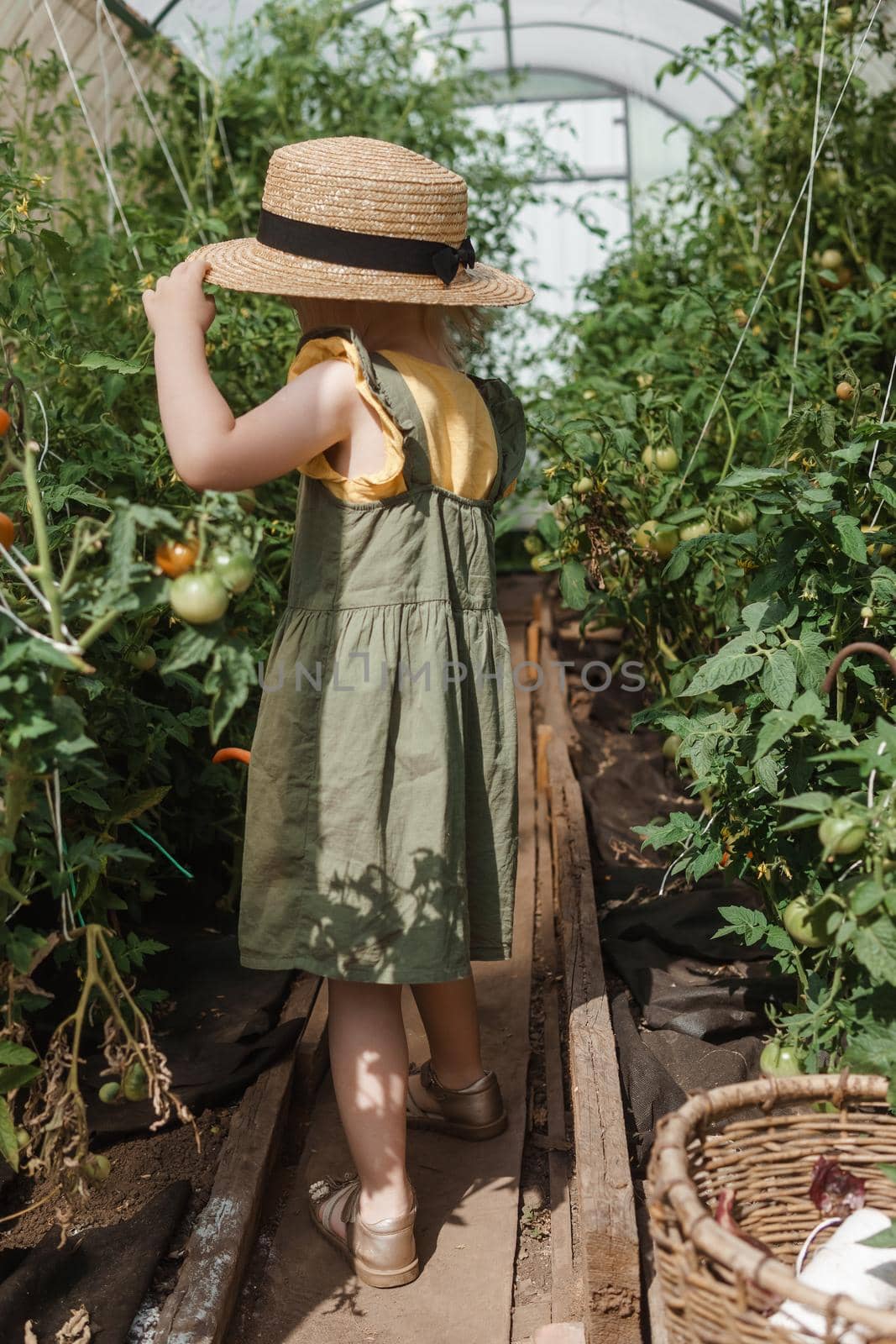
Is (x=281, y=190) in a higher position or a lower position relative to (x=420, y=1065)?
higher

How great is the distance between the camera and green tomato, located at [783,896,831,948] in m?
1.33

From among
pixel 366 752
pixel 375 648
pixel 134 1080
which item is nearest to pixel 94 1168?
pixel 134 1080

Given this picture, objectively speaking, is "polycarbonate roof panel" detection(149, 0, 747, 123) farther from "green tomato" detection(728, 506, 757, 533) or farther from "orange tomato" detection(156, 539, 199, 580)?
"orange tomato" detection(156, 539, 199, 580)

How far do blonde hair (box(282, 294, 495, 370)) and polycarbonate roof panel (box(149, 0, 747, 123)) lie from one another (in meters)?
3.26

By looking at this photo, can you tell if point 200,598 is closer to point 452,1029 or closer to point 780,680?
point 780,680

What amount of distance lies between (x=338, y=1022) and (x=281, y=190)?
1.01m

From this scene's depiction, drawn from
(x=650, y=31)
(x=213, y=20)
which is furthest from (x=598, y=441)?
(x=650, y=31)

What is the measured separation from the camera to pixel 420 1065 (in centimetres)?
196

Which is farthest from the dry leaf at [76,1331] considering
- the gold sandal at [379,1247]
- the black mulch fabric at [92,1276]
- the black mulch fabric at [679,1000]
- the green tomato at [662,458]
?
the green tomato at [662,458]

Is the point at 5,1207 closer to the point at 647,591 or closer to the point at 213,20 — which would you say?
the point at 647,591

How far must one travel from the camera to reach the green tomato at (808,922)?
133 centimetres

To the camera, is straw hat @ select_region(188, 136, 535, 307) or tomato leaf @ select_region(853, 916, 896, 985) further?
straw hat @ select_region(188, 136, 535, 307)

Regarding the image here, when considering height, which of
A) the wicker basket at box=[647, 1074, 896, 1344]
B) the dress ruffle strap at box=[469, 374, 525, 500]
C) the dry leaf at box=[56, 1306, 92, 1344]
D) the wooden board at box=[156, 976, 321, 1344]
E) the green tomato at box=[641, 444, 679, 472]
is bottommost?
the wooden board at box=[156, 976, 321, 1344]

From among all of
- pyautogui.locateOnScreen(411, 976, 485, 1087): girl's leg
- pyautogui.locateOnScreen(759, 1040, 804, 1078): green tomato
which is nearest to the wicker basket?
pyautogui.locateOnScreen(759, 1040, 804, 1078): green tomato
